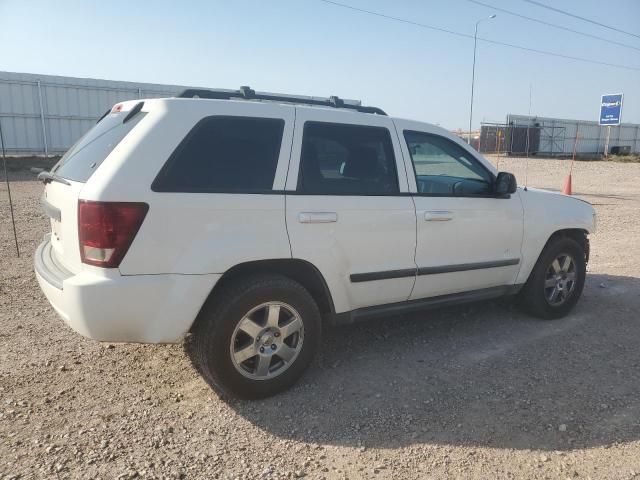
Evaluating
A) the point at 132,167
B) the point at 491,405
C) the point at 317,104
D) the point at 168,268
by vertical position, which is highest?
the point at 317,104

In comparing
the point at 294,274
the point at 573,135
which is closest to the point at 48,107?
the point at 294,274

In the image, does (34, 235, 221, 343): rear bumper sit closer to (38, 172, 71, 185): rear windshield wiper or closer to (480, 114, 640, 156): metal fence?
(38, 172, 71, 185): rear windshield wiper

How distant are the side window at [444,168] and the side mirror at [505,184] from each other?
92 mm

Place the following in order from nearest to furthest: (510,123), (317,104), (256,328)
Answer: (256,328)
(317,104)
(510,123)

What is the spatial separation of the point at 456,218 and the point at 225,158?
1.93 meters

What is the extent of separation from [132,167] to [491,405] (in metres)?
2.70

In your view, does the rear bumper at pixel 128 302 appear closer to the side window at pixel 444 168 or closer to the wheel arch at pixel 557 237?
the side window at pixel 444 168

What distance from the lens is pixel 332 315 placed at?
12.0 ft

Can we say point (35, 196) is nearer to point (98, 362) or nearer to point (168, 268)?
point (98, 362)

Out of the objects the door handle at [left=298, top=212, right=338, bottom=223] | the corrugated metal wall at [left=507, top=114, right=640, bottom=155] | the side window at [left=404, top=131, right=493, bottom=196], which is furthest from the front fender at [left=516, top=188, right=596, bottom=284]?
the corrugated metal wall at [left=507, top=114, right=640, bottom=155]

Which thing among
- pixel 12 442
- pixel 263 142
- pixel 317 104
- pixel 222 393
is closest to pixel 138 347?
pixel 222 393

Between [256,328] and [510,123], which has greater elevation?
[510,123]

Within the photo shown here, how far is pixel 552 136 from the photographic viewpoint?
1537 inches

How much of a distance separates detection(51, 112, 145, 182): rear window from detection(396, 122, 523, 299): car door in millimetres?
2028
